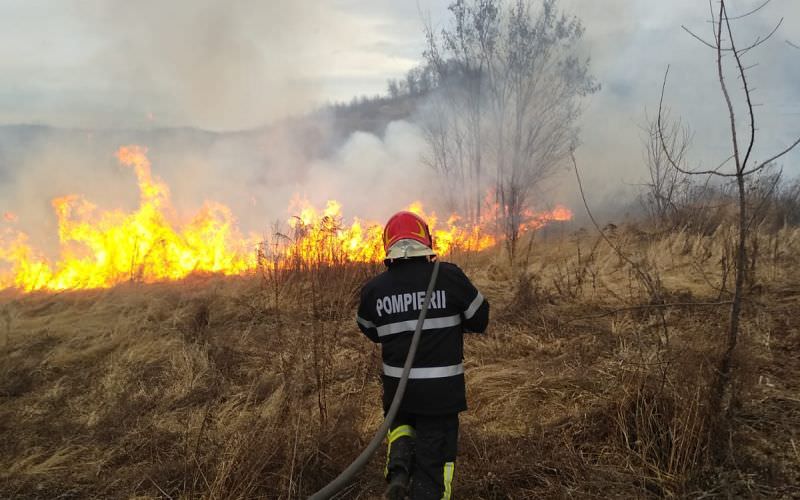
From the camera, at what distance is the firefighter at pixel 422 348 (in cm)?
220

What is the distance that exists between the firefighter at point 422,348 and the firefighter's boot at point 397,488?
0.16ft

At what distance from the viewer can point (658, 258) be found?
809 cm

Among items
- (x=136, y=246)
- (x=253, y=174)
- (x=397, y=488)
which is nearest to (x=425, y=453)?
(x=397, y=488)

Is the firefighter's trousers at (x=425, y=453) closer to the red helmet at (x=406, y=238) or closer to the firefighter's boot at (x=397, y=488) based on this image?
the firefighter's boot at (x=397, y=488)

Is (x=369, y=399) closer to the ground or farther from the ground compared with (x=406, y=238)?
closer to the ground

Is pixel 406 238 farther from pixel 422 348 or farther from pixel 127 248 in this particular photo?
pixel 127 248

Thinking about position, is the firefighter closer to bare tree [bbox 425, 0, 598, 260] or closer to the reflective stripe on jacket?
the reflective stripe on jacket

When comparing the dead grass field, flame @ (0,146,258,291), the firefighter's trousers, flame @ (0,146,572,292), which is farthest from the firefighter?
flame @ (0,146,258,291)

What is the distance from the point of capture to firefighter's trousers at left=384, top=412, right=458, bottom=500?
83.9 inches

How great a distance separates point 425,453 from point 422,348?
490mm

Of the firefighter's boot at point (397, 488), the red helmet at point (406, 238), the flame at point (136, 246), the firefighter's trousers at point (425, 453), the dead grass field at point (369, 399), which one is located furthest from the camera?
the flame at point (136, 246)

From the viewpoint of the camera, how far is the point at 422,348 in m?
2.24

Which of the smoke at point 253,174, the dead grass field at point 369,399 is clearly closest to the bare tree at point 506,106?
the smoke at point 253,174

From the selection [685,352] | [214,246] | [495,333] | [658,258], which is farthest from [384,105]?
[685,352]
